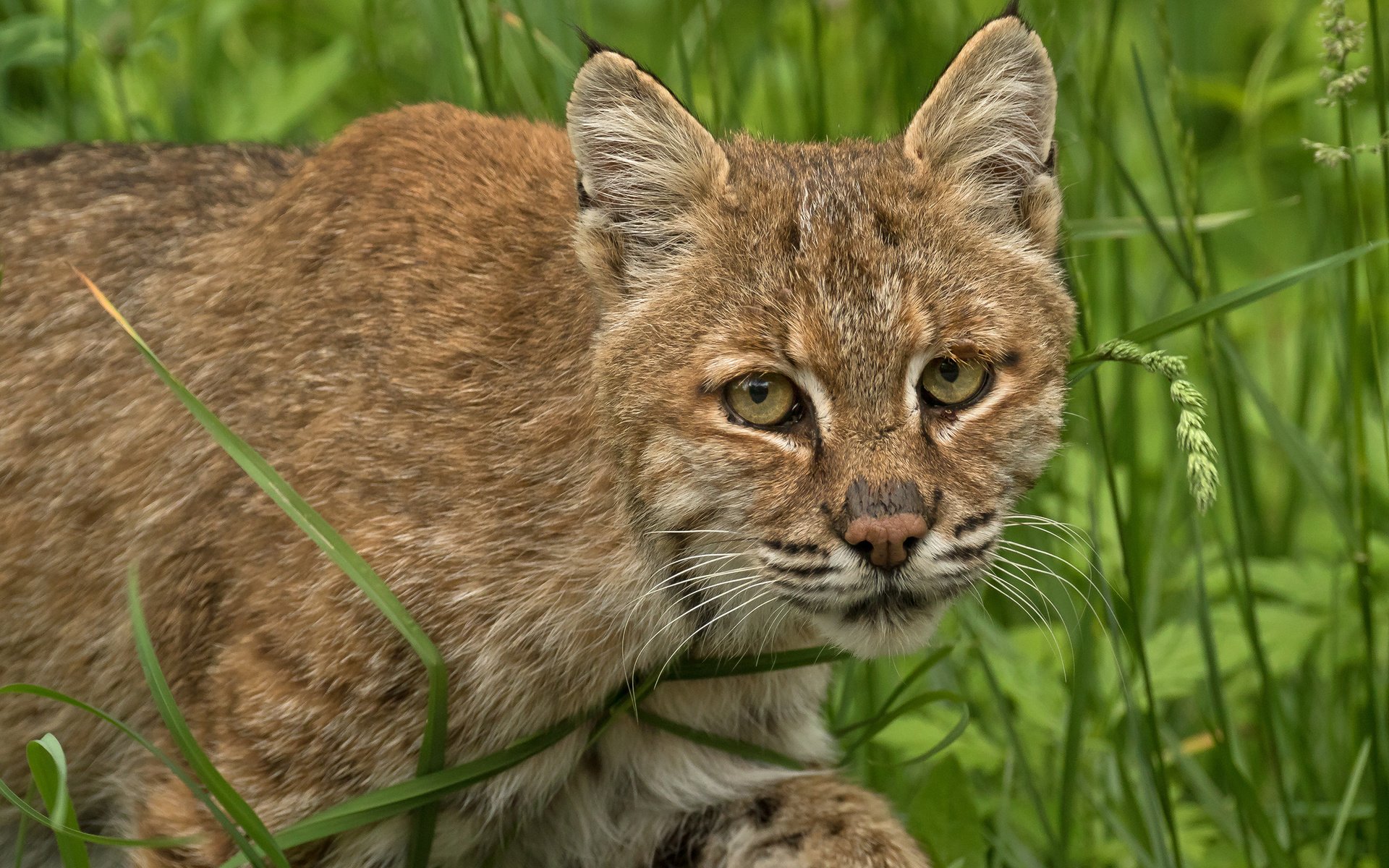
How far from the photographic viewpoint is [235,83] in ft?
23.6

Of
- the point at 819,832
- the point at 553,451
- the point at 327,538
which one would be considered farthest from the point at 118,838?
the point at 819,832

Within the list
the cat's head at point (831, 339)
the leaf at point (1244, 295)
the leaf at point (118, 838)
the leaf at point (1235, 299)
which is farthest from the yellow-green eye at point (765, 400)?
the leaf at point (118, 838)

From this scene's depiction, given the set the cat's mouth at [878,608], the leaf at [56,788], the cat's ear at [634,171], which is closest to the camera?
the leaf at [56,788]

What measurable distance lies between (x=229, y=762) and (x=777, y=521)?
144 cm

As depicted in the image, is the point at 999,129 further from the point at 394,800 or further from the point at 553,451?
the point at 394,800

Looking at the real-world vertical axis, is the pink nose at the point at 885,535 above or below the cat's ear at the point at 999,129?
below

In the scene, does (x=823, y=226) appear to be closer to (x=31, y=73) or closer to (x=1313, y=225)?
(x=1313, y=225)

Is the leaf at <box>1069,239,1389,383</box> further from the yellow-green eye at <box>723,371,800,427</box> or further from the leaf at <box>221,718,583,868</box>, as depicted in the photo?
the leaf at <box>221,718,583,868</box>

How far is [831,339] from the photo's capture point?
12.1 ft

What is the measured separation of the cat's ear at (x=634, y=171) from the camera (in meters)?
3.89

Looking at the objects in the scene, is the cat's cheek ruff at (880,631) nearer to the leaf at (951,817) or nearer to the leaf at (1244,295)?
the leaf at (951,817)

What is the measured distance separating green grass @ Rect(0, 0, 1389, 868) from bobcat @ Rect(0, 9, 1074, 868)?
0.30 meters

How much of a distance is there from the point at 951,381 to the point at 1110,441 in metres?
1.98

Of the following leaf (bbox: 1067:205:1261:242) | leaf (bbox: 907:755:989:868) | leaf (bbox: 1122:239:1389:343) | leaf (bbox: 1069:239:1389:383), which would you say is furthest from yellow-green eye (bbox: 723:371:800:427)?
leaf (bbox: 1067:205:1261:242)
